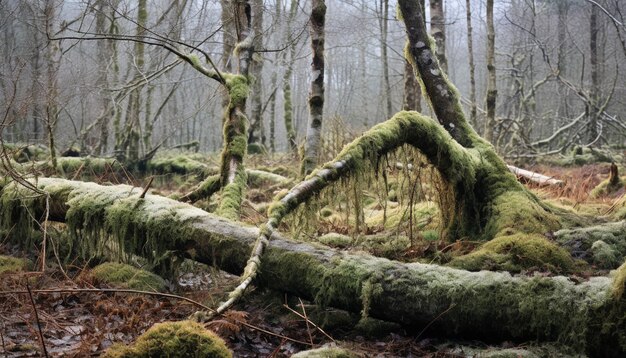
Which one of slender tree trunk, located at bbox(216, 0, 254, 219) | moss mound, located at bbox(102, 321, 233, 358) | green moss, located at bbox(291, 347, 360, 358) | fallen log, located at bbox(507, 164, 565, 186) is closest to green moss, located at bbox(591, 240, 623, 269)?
green moss, located at bbox(291, 347, 360, 358)

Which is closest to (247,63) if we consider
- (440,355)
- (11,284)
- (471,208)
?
(471,208)

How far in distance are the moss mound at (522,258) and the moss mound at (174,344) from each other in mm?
2693

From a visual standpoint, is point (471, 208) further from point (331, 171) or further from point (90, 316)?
point (90, 316)

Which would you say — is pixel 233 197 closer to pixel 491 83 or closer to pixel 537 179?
pixel 537 179

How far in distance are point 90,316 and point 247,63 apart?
17.3 ft

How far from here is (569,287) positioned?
3.98m

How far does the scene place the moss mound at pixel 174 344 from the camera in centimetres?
322

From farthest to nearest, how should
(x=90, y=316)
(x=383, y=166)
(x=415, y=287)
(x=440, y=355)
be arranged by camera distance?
(x=383, y=166) < (x=90, y=316) < (x=415, y=287) < (x=440, y=355)

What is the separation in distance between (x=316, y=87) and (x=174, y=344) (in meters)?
6.50

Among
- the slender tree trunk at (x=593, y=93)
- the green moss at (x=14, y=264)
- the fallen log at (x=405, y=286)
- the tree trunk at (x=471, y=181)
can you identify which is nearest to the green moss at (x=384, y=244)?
the tree trunk at (x=471, y=181)

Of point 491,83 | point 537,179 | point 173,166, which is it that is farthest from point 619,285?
point 173,166

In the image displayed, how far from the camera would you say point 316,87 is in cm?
918

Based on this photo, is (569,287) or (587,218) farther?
(587,218)

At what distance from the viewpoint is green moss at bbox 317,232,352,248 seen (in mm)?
6902
